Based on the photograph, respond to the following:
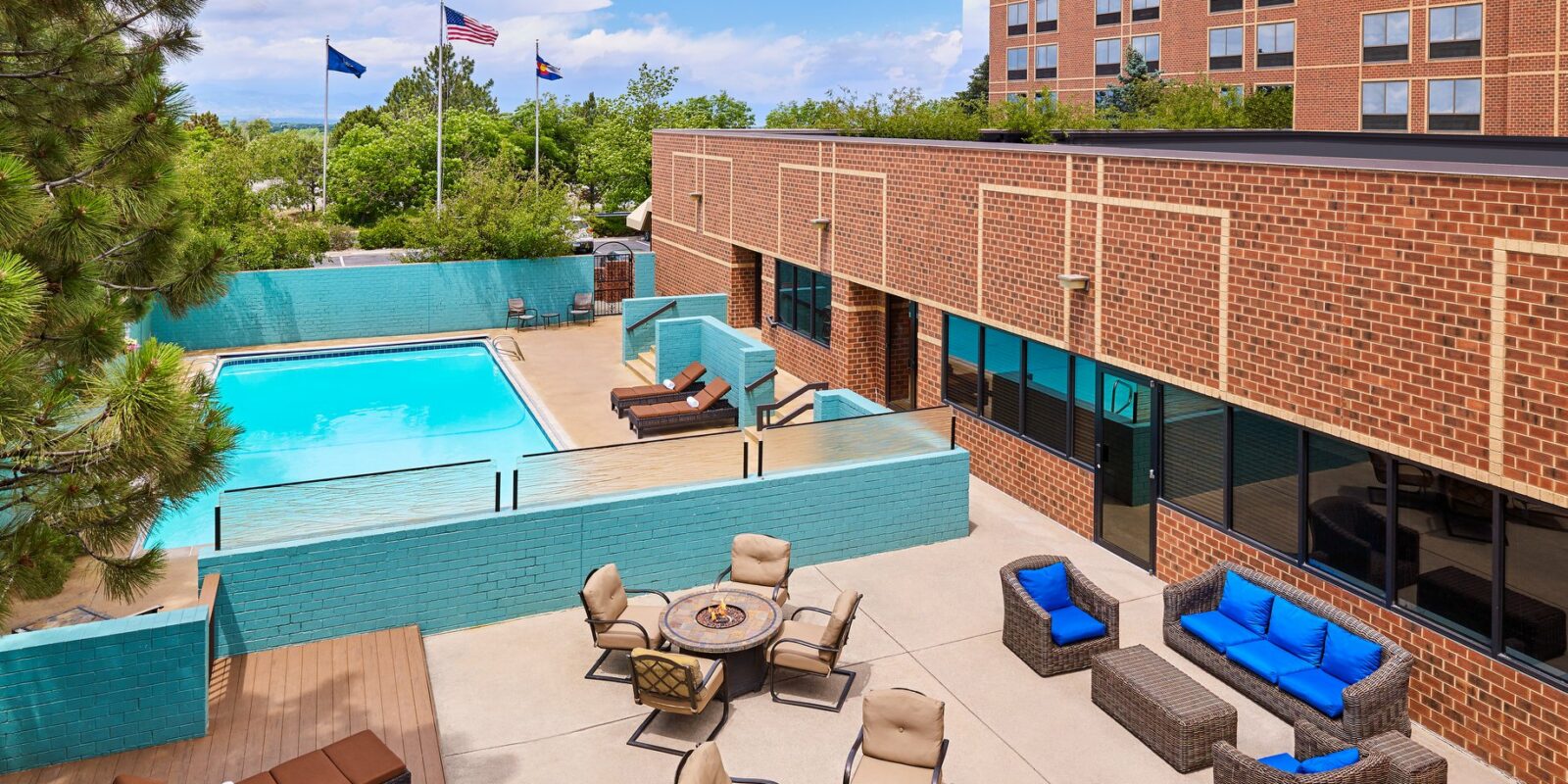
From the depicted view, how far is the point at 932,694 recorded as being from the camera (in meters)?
10.7

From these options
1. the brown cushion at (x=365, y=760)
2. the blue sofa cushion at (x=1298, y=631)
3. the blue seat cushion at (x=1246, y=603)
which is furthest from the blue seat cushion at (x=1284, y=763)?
the brown cushion at (x=365, y=760)

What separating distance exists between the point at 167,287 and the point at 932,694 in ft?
24.2

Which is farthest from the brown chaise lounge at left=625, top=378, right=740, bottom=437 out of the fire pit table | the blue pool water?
the fire pit table

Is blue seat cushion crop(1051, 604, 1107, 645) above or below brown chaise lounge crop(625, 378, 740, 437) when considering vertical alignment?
below

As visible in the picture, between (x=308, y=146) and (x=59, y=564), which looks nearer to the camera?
(x=59, y=564)

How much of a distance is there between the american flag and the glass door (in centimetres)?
2630

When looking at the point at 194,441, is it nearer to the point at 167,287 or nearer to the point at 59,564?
the point at 59,564

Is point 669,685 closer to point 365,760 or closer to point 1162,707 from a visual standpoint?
point 365,760

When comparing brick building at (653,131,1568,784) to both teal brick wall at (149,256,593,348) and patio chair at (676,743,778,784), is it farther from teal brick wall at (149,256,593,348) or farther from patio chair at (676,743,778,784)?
teal brick wall at (149,256,593,348)

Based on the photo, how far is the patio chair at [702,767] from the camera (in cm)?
765

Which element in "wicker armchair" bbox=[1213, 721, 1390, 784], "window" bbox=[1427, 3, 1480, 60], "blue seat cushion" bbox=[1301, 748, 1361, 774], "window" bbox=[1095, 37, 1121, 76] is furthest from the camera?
"window" bbox=[1095, 37, 1121, 76]

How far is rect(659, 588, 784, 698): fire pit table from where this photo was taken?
10.2 m

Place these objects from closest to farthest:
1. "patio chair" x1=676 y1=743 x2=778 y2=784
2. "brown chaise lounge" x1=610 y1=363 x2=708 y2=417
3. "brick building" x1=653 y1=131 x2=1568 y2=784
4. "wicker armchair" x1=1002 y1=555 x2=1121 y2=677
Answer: "patio chair" x1=676 y1=743 x2=778 y2=784 → "brick building" x1=653 y1=131 x2=1568 y2=784 → "wicker armchair" x1=1002 y1=555 x2=1121 y2=677 → "brown chaise lounge" x1=610 y1=363 x2=708 y2=417

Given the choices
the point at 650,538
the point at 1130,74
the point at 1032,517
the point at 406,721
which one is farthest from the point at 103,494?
the point at 1130,74
